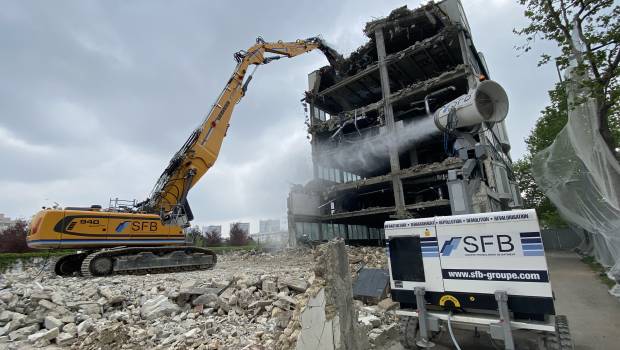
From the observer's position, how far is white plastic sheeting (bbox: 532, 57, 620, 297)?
920cm

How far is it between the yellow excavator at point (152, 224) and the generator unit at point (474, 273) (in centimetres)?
941

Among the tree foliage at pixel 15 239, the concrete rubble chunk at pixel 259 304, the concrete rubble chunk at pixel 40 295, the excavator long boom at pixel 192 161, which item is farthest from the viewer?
the tree foliage at pixel 15 239

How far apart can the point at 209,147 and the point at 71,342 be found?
331 inches

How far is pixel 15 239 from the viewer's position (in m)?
22.0

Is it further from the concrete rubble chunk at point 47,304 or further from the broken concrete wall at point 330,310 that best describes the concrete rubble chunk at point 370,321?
the concrete rubble chunk at point 47,304

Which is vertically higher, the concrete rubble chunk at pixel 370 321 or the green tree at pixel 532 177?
the green tree at pixel 532 177

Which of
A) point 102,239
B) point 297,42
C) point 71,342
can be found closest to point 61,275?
point 102,239

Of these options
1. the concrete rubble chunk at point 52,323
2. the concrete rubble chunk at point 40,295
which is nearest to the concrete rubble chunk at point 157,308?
the concrete rubble chunk at point 52,323

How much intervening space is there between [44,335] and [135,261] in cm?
566

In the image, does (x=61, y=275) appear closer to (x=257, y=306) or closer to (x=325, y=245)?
(x=257, y=306)

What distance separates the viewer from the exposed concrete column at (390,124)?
2195 centimetres

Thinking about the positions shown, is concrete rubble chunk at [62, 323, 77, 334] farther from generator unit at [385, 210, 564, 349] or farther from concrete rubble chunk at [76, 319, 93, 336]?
generator unit at [385, 210, 564, 349]

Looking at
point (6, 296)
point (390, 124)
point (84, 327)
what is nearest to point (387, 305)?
point (84, 327)

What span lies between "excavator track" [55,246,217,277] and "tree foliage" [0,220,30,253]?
12679mm
